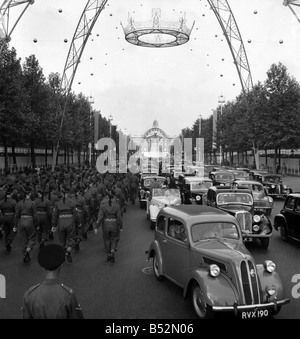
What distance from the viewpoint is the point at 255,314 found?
22.9ft

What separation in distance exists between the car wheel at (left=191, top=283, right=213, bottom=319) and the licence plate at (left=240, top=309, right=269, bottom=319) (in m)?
0.52

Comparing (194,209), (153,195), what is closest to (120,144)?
(153,195)

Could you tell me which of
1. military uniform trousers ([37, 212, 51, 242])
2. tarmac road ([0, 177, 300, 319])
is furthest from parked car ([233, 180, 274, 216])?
military uniform trousers ([37, 212, 51, 242])

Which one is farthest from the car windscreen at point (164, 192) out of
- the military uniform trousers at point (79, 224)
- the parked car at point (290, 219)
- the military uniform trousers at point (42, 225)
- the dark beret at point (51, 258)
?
the dark beret at point (51, 258)

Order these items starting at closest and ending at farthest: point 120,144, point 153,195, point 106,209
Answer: point 106,209
point 153,195
point 120,144

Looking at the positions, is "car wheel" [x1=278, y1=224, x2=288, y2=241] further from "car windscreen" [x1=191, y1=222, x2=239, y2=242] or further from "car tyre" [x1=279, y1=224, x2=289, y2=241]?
"car windscreen" [x1=191, y1=222, x2=239, y2=242]

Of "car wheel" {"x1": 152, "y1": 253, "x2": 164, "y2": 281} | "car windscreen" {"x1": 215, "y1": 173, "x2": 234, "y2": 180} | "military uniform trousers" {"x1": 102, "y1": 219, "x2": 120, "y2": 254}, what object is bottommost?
"car wheel" {"x1": 152, "y1": 253, "x2": 164, "y2": 281}

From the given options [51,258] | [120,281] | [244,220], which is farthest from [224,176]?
[51,258]

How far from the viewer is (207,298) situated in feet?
23.2

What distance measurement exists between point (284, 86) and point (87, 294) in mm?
48173

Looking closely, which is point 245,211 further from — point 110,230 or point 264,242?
point 110,230

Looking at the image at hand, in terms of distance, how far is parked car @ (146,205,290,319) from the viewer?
7.06m

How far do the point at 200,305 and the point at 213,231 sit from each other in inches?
68.6
